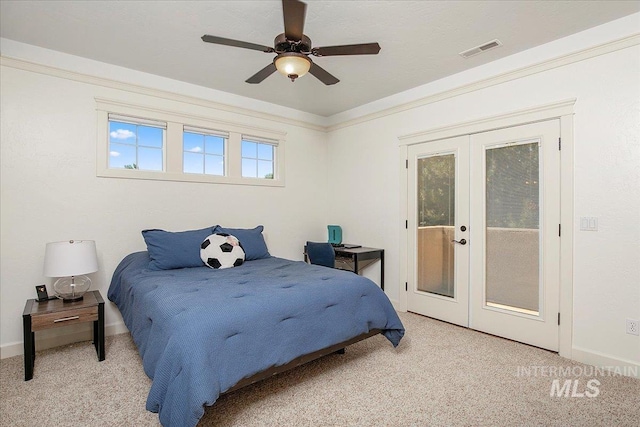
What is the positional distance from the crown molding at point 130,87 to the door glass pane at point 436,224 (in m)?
2.03

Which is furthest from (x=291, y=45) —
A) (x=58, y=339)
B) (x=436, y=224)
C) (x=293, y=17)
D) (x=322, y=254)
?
(x=58, y=339)

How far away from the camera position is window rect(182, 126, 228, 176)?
3.89m

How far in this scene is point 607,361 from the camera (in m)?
2.54

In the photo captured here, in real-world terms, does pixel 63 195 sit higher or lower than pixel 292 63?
lower

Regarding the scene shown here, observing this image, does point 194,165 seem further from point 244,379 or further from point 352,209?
point 244,379

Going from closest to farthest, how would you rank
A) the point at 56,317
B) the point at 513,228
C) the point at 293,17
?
the point at 293,17, the point at 56,317, the point at 513,228

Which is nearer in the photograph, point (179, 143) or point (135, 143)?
point (135, 143)

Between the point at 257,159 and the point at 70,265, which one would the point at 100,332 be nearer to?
the point at 70,265

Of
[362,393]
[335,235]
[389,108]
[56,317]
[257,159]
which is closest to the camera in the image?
[362,393]

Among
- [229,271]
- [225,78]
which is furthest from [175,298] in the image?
[225,78]

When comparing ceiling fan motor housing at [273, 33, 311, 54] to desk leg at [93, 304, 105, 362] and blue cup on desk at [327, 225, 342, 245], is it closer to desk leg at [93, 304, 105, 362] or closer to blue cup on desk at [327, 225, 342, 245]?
desk leg at [93, 304, 105, 362]

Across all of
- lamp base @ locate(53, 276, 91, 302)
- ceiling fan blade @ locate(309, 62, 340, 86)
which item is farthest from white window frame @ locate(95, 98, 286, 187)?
ceiling fan blade @ locate(309, 62, 340, 86)

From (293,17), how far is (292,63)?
0.36m

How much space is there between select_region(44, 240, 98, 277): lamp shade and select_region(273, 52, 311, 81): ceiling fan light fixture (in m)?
2.12
